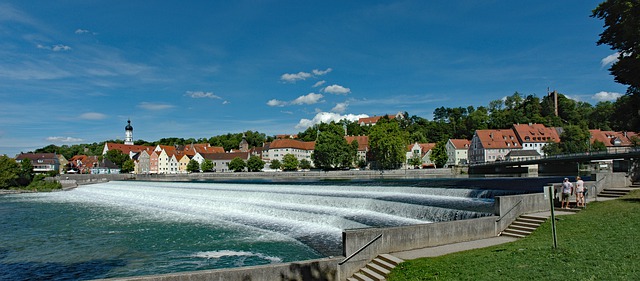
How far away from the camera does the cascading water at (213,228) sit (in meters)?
18.5

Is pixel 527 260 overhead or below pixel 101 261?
overhead

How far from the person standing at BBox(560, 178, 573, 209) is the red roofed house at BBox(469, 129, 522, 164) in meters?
91.1

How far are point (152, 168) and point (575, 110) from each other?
6192 inches

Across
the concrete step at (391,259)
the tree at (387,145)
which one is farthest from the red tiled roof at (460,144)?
the concrete step at (391,259)

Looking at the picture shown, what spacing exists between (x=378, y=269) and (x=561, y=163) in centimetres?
6434

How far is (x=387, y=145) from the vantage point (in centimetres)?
8994

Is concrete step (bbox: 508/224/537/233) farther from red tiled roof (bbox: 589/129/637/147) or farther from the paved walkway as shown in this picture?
red tiled roof (bbox: 589/129/637/147)

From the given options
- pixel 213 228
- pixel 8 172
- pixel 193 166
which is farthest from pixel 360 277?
pixel 193 166

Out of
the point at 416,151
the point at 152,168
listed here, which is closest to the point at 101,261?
the point at 416,151

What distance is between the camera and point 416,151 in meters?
127

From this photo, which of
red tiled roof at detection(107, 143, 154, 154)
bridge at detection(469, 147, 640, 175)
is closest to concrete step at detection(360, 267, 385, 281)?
bridge at detection(469, 147, 640, 175)

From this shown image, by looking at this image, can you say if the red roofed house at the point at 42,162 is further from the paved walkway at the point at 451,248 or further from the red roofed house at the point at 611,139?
the red roofed house at the point at 611,139

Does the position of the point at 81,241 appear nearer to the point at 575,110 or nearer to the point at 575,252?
the point at 575,252

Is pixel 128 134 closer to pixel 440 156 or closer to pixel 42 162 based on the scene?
pixel 42 162
